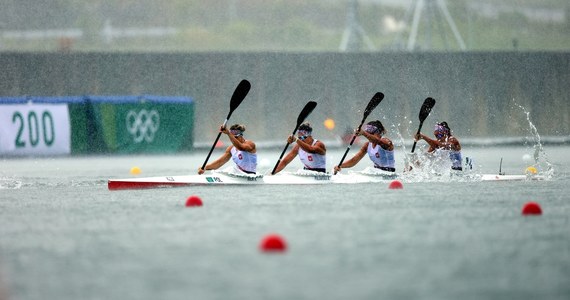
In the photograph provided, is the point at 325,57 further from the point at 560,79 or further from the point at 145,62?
the point at 560,79

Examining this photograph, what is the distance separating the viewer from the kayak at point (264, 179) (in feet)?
68.2

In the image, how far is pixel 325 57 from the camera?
4981cm

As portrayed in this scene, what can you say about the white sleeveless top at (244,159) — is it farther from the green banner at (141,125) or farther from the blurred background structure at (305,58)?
the blurred background structure at (305,58)

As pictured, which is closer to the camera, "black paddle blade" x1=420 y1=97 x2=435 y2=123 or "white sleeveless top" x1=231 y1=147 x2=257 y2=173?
"white sleeveless top" x1=231 y1=147 x2=257 y2=173

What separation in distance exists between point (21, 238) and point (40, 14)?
45.6 m

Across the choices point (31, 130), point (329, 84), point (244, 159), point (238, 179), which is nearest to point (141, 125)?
point (31, 130)

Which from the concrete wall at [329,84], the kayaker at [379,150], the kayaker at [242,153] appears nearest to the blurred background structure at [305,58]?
the concrete wall at [329,84]

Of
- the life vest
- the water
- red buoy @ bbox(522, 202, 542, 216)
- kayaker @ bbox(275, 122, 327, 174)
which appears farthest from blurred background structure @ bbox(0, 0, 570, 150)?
red buoy @ bbox(522, 202, 542, 216)

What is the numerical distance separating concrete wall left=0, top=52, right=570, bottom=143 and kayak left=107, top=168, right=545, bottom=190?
25.5 metres

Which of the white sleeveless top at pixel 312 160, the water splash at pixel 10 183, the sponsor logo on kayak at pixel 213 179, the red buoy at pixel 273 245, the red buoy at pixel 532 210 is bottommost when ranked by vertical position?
→ the water splash at pixel 10 183

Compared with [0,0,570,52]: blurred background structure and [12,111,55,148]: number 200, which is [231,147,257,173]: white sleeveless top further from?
[0,0,570,52]: blurred background structure

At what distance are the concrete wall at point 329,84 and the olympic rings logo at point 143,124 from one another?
1000cm

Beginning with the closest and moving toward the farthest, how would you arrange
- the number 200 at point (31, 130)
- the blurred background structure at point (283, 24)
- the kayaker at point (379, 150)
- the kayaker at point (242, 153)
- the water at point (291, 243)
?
the water at point (291, 243) < the kayaker at point (242, 153) < the kayaker at point (379, 150) < the number 200 at point (31, 130) < the blurred background structure at point (283, 24)

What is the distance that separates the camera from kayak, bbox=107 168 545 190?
68.2ft
